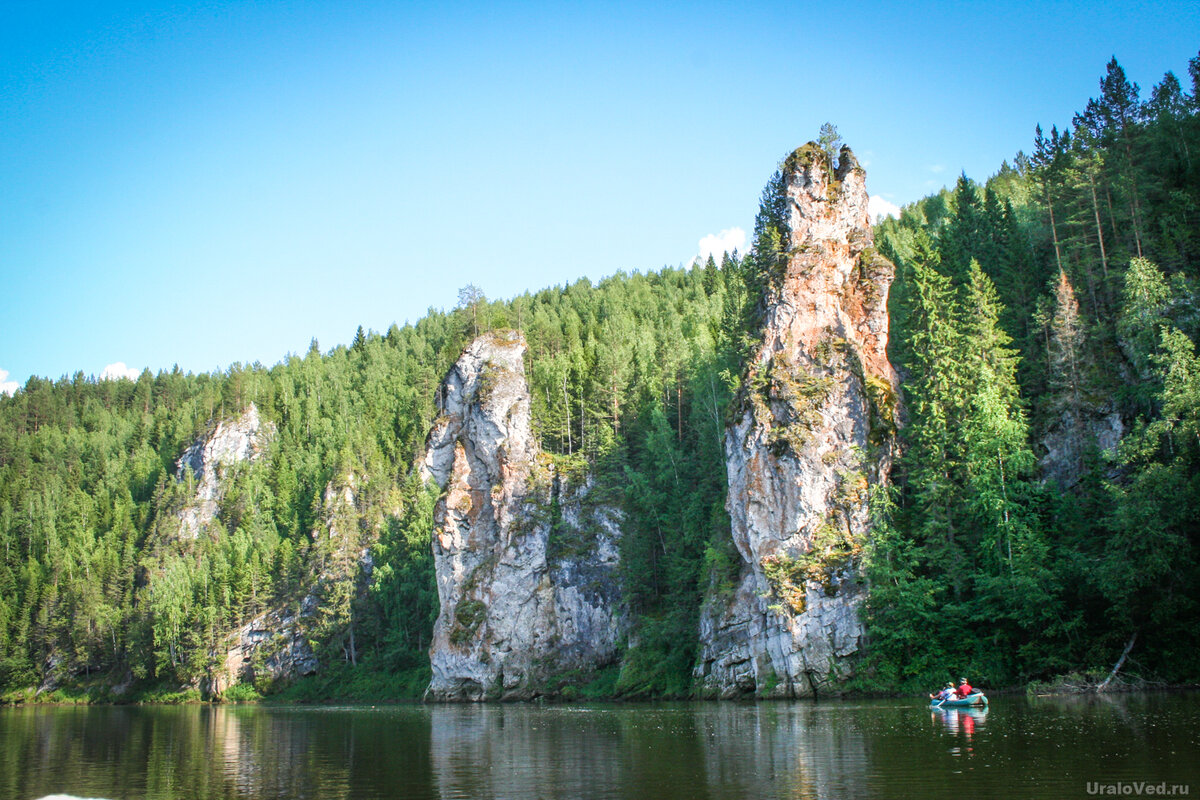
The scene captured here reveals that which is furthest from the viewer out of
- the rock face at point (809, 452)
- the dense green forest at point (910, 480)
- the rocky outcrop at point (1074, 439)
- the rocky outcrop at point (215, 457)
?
the rocky outcrop at point (215, 457)

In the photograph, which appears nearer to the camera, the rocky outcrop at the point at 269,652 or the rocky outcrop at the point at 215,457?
the rocky outcrop at the point at 269,652

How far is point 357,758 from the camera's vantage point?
29891mm

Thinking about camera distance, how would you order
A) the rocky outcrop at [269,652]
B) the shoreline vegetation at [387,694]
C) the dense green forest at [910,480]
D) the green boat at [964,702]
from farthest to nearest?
the rocky outcrop at [269,652], the dense green forest at [910,480], the shoreline vegetation at [387,694], the green boat at [964,702]

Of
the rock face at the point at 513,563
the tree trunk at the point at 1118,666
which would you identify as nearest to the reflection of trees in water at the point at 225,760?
the rock face at the point at 513,563

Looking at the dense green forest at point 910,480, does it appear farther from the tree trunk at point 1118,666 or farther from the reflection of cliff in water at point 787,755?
the reflection of cliff in water at point 787,755

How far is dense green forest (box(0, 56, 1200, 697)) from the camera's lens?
41.2 m

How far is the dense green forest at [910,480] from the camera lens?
41.2 metres

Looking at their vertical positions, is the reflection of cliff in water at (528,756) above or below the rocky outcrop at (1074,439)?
below

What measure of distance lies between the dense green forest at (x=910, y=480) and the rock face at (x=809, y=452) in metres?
2.17

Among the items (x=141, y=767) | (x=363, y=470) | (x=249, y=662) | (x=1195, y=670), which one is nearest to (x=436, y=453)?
(x=363, y=470)

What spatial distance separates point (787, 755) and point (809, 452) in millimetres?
30000

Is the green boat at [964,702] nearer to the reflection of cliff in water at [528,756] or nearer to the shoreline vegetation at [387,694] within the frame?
the shoreline vegetation at [387,694]

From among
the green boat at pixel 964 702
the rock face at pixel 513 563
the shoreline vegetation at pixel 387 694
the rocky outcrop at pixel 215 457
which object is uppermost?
the rocky outcrop at pixel 215 457

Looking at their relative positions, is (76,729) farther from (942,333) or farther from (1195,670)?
(1195,670)
